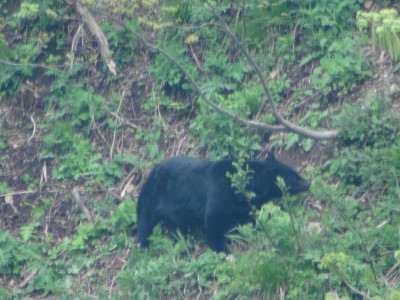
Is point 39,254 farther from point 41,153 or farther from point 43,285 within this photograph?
point 41,153

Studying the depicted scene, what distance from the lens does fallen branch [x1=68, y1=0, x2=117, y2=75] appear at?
1074cm

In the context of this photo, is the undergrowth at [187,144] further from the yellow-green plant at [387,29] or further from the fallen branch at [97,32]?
the yellow-green plant at [387,29]

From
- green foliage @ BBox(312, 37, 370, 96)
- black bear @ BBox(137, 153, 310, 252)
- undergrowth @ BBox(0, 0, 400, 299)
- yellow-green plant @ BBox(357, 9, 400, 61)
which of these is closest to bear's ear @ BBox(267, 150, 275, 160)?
black bear @ BBox(137, 153, 310, 252)

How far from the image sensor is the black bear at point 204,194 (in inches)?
324

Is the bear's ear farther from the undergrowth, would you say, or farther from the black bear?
the undergrowth

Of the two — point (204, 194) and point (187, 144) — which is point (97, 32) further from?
point (204, 194)

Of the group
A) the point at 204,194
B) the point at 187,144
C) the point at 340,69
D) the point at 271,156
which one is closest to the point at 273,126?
the point at 271,156

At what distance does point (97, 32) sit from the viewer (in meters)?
10.8

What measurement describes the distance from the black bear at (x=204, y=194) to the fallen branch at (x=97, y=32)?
7.56 ft

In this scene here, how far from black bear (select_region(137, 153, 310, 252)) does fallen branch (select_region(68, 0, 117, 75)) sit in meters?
2.31

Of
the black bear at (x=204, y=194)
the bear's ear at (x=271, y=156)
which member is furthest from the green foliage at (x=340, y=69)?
the black bear at (x=204, y=194)

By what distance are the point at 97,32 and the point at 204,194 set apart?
3.25 metres

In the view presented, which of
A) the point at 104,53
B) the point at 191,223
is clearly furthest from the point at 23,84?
the point at 191,223

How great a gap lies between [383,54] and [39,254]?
3.93m
